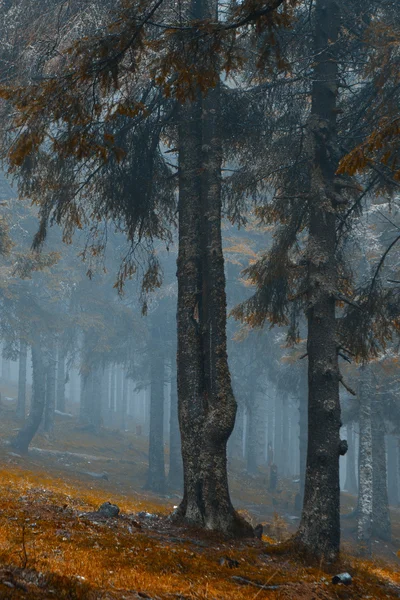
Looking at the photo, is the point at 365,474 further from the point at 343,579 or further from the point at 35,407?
the point at 35,407

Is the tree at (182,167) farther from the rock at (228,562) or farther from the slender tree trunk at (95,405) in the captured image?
the slender tree trunk at (95,405)

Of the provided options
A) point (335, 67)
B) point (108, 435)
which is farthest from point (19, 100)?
point (108, 435)

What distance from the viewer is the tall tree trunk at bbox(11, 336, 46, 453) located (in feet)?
97.3

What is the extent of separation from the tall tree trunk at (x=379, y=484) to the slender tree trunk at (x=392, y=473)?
11799mm

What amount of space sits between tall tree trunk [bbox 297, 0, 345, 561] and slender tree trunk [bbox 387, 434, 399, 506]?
102ft

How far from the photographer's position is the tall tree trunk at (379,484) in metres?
24.2

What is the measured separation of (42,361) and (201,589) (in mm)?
31185

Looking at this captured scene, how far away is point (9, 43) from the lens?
36.0ft

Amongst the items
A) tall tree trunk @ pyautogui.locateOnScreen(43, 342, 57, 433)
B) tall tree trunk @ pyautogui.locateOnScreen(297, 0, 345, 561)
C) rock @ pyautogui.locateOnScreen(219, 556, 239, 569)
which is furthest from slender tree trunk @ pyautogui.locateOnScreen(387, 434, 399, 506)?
rock @ pyautogui.locateOnScreen(219, 556, 239, 569)

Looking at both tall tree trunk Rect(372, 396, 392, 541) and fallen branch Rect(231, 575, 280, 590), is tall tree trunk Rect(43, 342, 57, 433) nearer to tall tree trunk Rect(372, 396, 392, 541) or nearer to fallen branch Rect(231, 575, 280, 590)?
tall tree trunk Rect(372, 396, 392, 541)

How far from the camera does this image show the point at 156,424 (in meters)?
31.5

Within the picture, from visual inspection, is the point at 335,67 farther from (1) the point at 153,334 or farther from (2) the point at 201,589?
(1) the point at 153,334

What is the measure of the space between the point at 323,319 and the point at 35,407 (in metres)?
24.8

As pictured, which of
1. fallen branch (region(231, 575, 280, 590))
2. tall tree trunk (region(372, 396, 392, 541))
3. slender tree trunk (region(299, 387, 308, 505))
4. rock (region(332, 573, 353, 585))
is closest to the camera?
fallen branch (region(231, 575, 280, 590))
